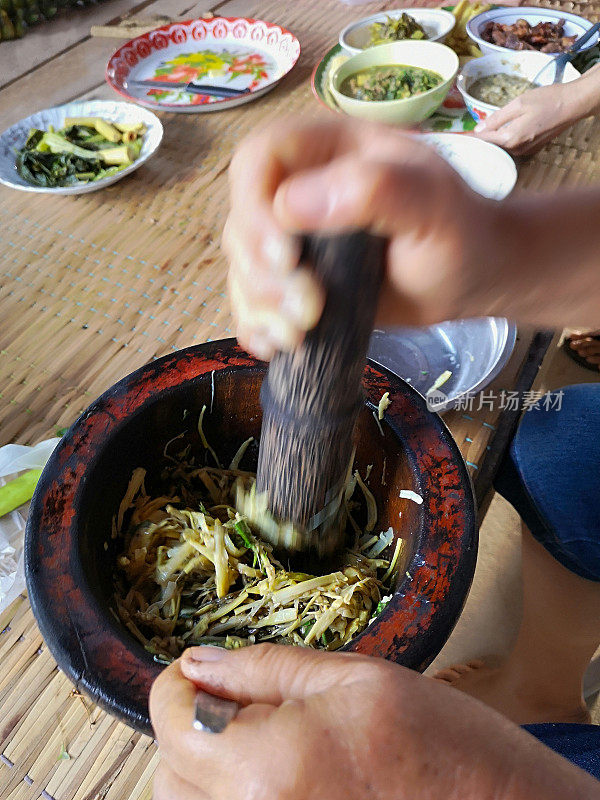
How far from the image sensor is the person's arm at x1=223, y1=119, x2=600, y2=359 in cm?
50

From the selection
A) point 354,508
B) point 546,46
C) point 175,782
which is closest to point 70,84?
point 546,46

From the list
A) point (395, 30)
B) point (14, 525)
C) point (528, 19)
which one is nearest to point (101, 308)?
point (14, 525)

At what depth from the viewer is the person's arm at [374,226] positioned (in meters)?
0.50

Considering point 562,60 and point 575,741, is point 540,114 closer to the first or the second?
point 562,60

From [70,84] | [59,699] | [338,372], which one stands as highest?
[70,84]

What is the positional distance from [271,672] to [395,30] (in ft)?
6.11

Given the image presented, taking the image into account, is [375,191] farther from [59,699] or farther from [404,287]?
[59,699]

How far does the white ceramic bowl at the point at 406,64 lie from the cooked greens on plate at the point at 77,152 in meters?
0.53

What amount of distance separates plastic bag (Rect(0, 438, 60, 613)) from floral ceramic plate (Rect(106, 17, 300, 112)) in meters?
1.04

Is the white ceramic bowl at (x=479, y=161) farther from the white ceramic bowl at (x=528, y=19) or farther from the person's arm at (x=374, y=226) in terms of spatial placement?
the person's arm at (x=374, y=226)

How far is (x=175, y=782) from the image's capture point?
54 cm

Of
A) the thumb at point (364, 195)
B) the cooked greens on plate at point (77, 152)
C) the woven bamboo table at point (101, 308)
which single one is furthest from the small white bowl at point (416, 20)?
the thumb at point (364, 195)

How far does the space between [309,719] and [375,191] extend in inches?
15.3

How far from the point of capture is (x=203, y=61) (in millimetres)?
1932
